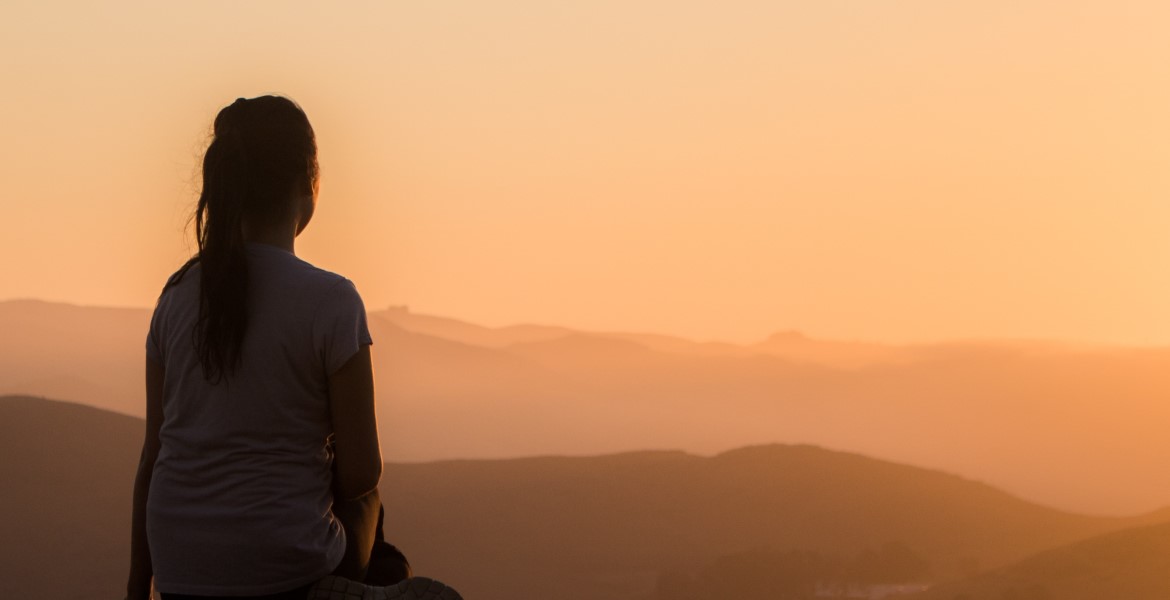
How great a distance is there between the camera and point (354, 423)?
231 centimetres

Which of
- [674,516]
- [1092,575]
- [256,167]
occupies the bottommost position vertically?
[674,516]

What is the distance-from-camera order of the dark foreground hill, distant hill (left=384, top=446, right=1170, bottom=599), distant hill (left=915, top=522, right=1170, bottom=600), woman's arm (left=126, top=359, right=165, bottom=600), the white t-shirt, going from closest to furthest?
the white t-shirt
woman's arm (left=126, top=359, right=165, bottom=600)
distant hill (left=915, top=522, right=1170, bottom=600)
the dark foreground hill
distant hill (left=384, top=446, right=1170, bottom=599)

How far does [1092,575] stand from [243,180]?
4991cm

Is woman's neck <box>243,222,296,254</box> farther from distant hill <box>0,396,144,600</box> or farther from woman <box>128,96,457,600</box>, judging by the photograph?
distant hill <box>0,396,144,600</box>

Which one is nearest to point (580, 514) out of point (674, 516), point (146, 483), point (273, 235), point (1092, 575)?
point (674, 516)

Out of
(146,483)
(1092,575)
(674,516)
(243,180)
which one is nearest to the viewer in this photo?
(243,180)

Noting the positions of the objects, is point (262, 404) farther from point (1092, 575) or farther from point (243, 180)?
point (1092, 575)

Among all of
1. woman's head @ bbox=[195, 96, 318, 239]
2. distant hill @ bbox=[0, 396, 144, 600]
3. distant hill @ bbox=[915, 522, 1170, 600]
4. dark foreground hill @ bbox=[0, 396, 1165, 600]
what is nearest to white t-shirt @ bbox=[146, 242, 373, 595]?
woman's head @ bbox=[195, 96, 318, 239]

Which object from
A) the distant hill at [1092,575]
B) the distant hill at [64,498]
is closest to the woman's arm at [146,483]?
the distant hill at [1092,575]

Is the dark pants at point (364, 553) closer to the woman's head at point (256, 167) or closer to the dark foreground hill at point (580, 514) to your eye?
the woman's head at point (256, 167)

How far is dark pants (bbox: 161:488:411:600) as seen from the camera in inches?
91.2

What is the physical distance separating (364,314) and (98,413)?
253ft

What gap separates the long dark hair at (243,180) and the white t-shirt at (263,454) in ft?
0.18

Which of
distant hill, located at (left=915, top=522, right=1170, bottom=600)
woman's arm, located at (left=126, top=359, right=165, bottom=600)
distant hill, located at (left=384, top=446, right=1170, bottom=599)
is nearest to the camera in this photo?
woman's arm, located at (left=126, top=359, right=165, bottom=600)
